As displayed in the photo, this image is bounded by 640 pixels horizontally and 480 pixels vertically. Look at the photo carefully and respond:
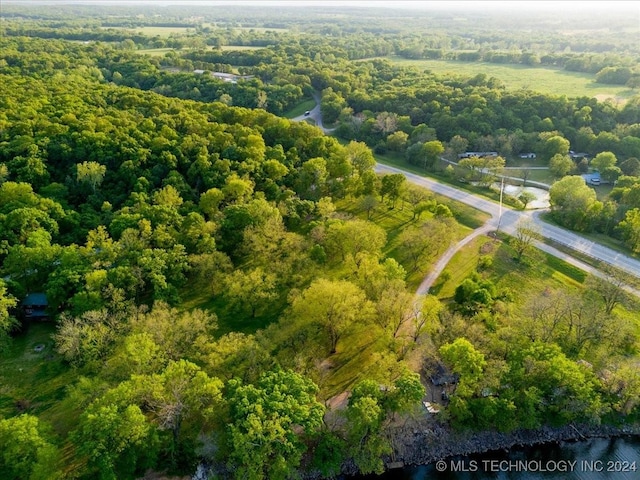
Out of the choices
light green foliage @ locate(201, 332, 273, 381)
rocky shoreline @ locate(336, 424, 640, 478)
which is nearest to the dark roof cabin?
light green foliage @ locate(201, 332, 273, 381)

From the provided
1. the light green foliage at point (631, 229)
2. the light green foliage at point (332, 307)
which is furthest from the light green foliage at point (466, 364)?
the light green foliage at point (631, 229)

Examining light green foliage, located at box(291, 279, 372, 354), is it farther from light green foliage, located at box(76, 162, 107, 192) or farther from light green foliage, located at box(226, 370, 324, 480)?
light green foliage, located at box(76, 162, 107, 192)

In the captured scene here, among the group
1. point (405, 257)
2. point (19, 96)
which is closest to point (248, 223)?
point (405, 257)

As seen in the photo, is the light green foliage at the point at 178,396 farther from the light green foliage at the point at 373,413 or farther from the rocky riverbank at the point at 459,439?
the rocky riverbank at the point at 459,439

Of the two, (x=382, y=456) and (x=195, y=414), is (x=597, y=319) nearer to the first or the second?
(x=382, y=456)

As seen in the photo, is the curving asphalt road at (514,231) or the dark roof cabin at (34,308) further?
the curving asphalt road at (514,231)

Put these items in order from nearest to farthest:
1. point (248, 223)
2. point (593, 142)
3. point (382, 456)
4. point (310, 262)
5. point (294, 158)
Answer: point (382, 456) < point (310, 262) < point (248, 223) < point (294, 158) < point (593, 142)

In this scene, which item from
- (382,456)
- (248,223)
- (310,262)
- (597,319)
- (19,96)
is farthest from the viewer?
(19,96)
